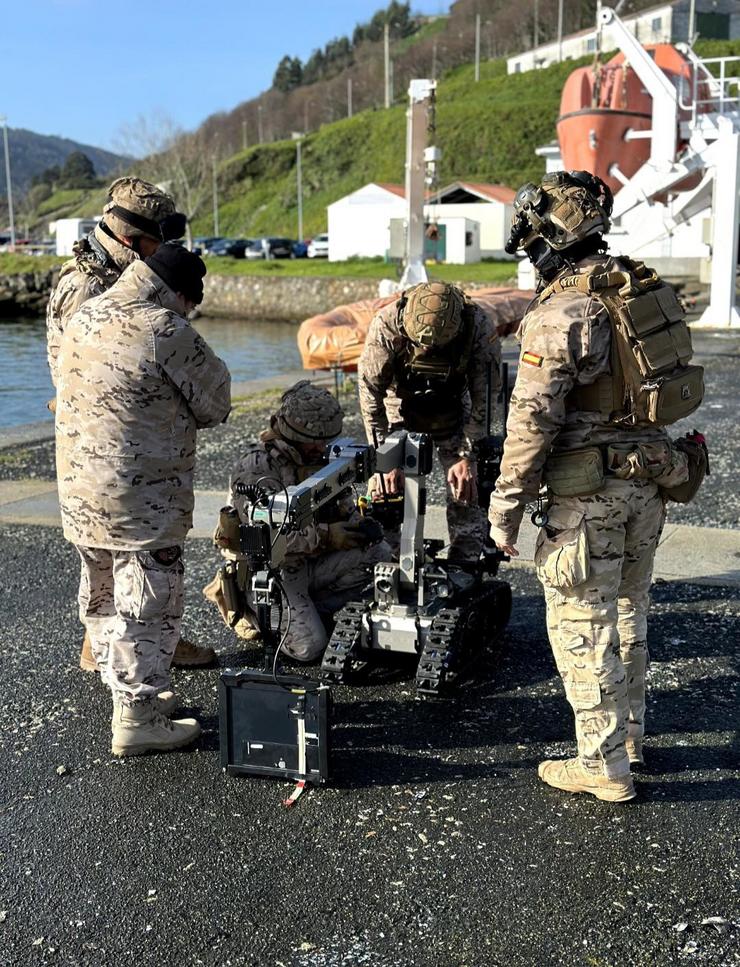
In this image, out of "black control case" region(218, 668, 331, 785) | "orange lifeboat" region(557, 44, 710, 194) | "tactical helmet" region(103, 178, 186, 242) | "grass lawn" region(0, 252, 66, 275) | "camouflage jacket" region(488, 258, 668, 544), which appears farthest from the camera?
"grass lawn" region(0, 252, 66, 275)

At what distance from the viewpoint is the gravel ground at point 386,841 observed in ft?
10.6

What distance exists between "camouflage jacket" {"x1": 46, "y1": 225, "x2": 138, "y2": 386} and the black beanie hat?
3.07ft

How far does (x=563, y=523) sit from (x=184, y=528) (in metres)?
1.57

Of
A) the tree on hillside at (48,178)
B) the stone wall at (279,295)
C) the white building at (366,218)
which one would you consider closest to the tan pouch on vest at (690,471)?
the stone wall at (279,295)

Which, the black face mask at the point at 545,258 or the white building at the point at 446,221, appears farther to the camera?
the white building at the point at 446,221

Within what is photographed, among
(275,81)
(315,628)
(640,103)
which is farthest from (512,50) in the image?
(315,628)

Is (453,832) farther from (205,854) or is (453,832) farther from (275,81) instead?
(275,81)

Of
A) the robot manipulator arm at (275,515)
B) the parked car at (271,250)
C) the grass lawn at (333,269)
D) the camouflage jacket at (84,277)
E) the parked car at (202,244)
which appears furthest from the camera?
the parked car at (202,244)

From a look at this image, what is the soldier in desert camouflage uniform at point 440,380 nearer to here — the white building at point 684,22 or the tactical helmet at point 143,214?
the tactical helmet at point 143,214

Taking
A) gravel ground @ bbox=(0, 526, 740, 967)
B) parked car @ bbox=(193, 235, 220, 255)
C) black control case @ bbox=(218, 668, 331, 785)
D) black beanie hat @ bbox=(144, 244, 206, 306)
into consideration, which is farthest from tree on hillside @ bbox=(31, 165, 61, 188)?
black control case @ bbox=(218, 668, 331, 785)

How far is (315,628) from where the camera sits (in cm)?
541

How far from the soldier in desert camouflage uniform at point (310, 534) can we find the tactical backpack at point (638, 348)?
1604 mm

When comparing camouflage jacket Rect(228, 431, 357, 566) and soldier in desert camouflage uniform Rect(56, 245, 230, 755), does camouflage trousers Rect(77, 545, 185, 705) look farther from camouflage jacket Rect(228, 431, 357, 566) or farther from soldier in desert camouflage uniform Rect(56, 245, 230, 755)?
camouflage jacket Rect(228, 431, 357, 566)

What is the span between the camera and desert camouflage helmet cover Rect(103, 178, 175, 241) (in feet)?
16.0
